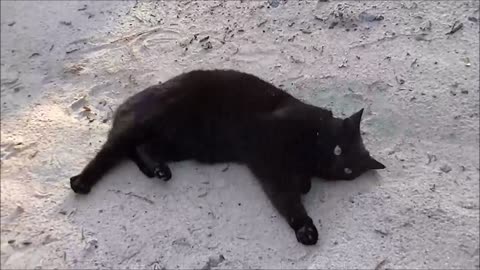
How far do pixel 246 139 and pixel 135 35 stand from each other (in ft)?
4.66

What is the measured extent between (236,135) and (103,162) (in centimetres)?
69

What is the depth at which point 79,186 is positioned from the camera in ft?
9.83

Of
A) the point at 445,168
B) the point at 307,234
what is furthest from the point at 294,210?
the point at 445,168

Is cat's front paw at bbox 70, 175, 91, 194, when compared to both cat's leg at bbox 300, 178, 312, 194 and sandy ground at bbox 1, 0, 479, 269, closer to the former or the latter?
sandy ground at bbox 1, 0, 479, 269

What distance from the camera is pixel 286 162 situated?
9.85 ft

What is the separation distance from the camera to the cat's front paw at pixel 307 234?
279 cm

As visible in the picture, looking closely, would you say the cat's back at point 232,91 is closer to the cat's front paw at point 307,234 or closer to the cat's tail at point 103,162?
the cat's tail at point 103,162

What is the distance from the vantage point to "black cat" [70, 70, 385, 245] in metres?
3.00

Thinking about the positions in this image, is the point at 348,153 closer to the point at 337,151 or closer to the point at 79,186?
the point at 337,151

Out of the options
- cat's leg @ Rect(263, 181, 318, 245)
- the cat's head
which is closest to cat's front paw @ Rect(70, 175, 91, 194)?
cat's leg @ Rect(263, 181, 318, 245)

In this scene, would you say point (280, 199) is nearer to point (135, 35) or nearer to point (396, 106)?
point (396, 106)

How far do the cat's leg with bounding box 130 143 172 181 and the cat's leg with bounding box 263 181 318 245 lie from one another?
51cm

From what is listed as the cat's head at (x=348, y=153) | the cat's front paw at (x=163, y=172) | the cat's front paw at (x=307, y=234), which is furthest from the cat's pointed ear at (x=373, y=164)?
the cat's front paw at (x=163, y=172)

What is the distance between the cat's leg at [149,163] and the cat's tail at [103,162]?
0.06m
